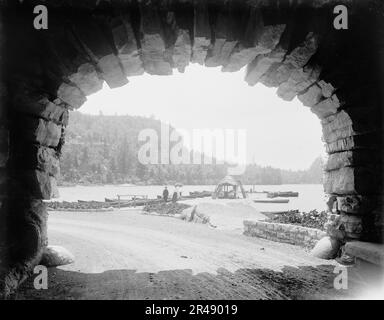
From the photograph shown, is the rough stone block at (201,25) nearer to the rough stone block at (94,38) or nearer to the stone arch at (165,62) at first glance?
the stone arch at (165,62)

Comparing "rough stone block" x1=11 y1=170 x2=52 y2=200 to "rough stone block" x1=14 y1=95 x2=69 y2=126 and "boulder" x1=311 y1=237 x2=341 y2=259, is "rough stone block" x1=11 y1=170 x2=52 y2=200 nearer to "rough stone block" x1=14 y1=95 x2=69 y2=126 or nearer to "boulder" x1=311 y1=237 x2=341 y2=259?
"rough stone block" x1=14 y1=95 x2=69 y2=126

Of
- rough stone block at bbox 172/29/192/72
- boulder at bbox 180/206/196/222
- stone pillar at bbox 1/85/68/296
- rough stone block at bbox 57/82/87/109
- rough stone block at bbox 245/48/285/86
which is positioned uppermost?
rough stone block at bbox 172/29/192/72

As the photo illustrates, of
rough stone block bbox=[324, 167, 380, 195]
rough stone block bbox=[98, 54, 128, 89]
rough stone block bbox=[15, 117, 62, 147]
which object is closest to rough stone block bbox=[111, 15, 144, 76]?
rough stone block bbox=[98, 54, 128, 89]

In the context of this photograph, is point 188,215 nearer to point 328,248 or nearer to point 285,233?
point 285,233

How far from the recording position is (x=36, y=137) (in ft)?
14.9

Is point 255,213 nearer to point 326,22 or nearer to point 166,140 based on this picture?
point 326,22

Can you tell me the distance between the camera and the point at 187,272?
541 cm

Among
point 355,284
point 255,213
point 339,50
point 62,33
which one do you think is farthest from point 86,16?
point 255,213

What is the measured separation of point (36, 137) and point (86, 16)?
201 cm

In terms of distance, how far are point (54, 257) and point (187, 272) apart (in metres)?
2.47

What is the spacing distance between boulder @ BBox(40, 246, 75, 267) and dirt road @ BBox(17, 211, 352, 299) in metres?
0.16

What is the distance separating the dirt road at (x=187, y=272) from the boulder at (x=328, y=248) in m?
0.17

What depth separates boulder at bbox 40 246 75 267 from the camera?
522 cm

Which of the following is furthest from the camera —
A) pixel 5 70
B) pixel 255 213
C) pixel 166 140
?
pixel 166 140
